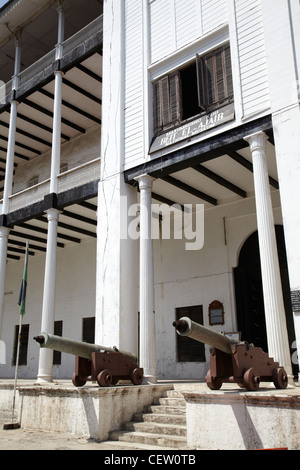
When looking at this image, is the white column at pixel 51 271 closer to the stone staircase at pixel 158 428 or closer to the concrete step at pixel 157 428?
the stone staircase at pixel 158 428

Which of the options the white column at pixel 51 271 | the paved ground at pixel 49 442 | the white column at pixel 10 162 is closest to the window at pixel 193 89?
the white column at pixel 51 271

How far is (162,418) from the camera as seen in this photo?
320 inches

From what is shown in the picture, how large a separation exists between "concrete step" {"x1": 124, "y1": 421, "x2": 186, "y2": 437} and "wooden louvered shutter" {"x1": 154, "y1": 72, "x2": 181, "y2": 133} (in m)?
7.22

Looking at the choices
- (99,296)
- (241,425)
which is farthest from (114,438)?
(99,296)

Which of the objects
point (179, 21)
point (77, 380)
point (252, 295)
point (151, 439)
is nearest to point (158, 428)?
point (151, 439)

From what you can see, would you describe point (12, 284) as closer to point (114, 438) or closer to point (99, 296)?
point (99, 296)

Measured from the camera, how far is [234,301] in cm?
1307

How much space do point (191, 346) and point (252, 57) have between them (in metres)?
8.61

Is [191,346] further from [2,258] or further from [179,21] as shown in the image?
[179,21]

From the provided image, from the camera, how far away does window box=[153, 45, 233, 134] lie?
1058cm

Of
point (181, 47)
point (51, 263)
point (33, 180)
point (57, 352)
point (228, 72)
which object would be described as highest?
point (33, 180)

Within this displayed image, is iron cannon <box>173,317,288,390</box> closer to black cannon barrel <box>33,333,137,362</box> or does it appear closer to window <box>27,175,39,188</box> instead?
black cannon barrel <box>33,333,137,362</box>

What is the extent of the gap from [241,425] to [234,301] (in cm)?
703

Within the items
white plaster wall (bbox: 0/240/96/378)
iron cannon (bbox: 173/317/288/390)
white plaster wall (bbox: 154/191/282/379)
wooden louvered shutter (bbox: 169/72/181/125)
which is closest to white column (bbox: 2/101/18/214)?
white plaster wall (bbox: 0/240/96/378)
